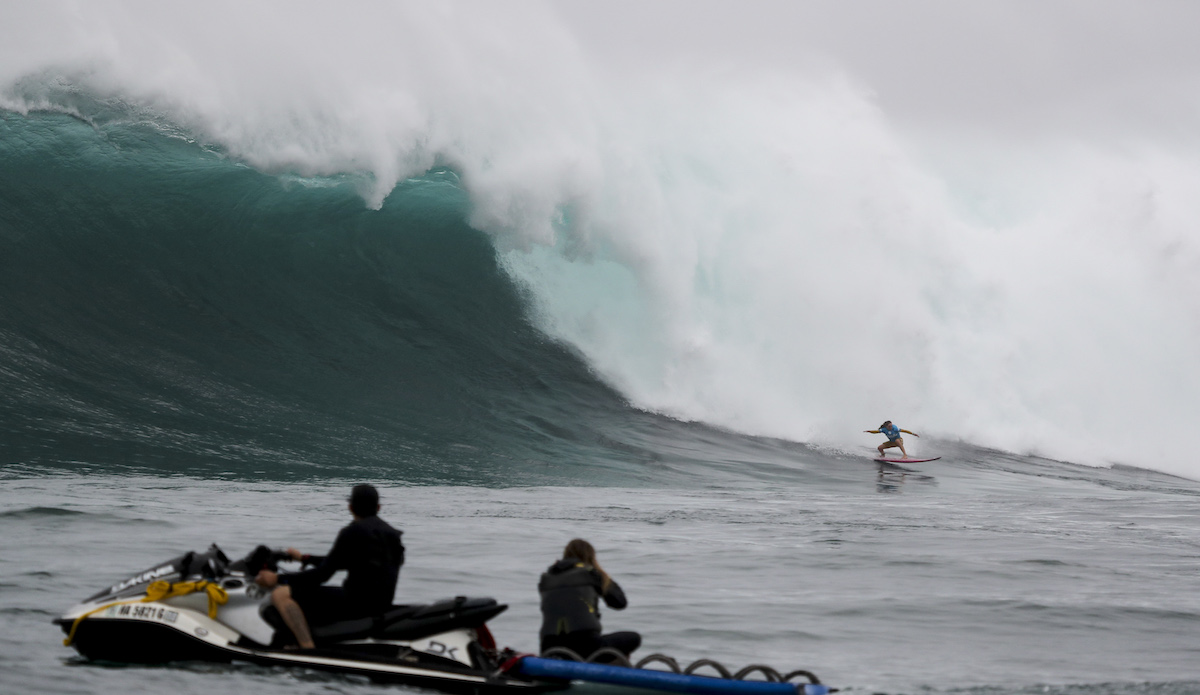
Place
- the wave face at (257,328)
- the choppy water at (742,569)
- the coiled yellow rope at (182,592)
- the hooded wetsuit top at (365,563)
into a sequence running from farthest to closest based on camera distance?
Answer: the wave face at (257,328) < the choppy water at (742,569) < the coiled yellow rope at (182,592) < the hooded wetsuit top at (365,563)

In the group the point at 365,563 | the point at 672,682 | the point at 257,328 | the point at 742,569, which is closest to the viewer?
the point at 672,682

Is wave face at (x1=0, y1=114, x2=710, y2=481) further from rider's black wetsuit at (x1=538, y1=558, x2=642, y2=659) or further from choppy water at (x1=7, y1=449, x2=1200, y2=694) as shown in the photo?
rider's black wetsuit at (x1=538, y1=558, x2=642, y2=659)

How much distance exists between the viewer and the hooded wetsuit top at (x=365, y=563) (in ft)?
23.3

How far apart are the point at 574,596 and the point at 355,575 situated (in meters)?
1.47

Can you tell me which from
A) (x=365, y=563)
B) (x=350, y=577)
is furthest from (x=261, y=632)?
(x=365, y=563)

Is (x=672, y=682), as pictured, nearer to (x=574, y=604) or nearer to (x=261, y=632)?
(x=574, y=604)

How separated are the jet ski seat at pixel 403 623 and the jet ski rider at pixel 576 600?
0.38 meters

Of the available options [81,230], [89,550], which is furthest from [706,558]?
[81,230]

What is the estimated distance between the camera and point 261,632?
24.8 feet

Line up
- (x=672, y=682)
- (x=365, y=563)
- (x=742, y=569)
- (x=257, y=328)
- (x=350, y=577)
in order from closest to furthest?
1. (x=672, y=682)
2. (x=365, y=563)
3. (x=350, y=577)
4. (x=742, y=569)
5. (x=257, y=328)

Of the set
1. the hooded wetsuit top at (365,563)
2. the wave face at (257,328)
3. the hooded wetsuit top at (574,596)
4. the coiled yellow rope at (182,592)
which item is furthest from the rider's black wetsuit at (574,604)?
the wave face at (257,328)

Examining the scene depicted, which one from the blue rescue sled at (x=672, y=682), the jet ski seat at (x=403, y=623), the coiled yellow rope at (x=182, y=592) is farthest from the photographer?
the coiled yellow rope at (x=182, y=592)

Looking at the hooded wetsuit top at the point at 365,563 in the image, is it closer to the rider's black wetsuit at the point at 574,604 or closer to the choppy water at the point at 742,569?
the choppy water at the point at 742,569

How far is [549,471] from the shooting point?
19578 mm
